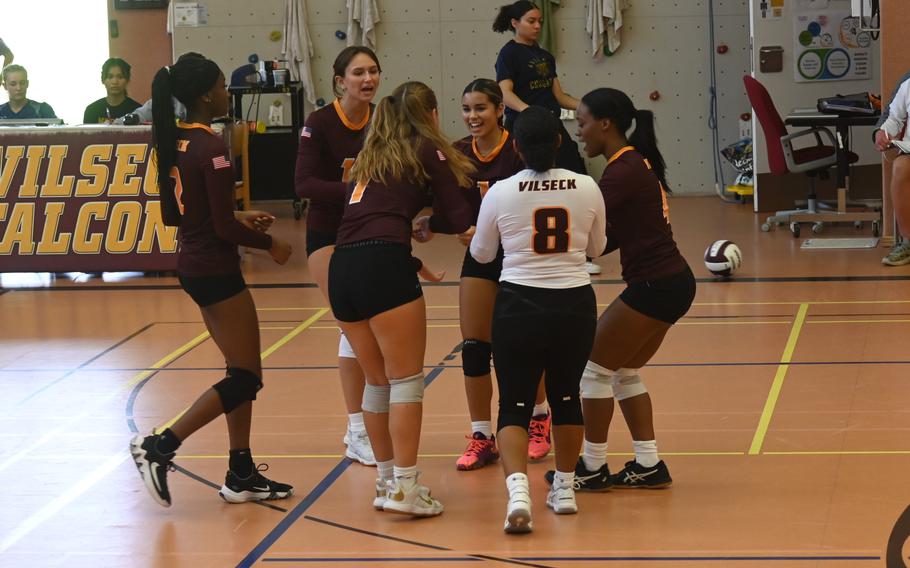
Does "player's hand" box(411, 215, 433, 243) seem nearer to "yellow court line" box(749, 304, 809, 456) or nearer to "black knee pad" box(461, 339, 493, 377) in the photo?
"black knee pad" box(461, 339, 493, 377)

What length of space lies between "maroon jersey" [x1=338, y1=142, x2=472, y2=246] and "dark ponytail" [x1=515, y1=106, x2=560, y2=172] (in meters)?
0.34

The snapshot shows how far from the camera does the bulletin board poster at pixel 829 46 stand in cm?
1373

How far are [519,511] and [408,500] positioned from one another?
50 centimetres

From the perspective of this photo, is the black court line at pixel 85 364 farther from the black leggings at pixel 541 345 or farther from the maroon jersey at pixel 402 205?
the black leggings at pixel 541 345

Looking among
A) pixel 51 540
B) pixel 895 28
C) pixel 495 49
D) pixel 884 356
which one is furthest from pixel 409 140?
pixel 495 49

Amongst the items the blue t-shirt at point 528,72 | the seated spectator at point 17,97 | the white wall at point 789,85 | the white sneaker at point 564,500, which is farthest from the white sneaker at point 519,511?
the white wall at point 789,85

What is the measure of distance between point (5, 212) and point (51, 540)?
21.3ft

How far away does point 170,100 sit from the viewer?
4.88m

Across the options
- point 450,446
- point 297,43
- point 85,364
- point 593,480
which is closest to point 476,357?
point 450,446

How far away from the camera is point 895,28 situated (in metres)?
10.8

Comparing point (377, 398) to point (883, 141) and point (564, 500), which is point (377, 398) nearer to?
point (564, 500)

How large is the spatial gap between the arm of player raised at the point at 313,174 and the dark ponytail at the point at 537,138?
1.07 meters

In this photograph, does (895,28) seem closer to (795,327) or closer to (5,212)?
(795,327)

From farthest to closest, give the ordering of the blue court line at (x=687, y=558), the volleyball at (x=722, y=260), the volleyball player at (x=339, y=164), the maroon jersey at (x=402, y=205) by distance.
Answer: the volleyball at (x=722, y=260)
the volleyball player at (x=339, y=164)
the maroon jersey at (x=402, y=205)
the blue court line at (x=687, y=558)
